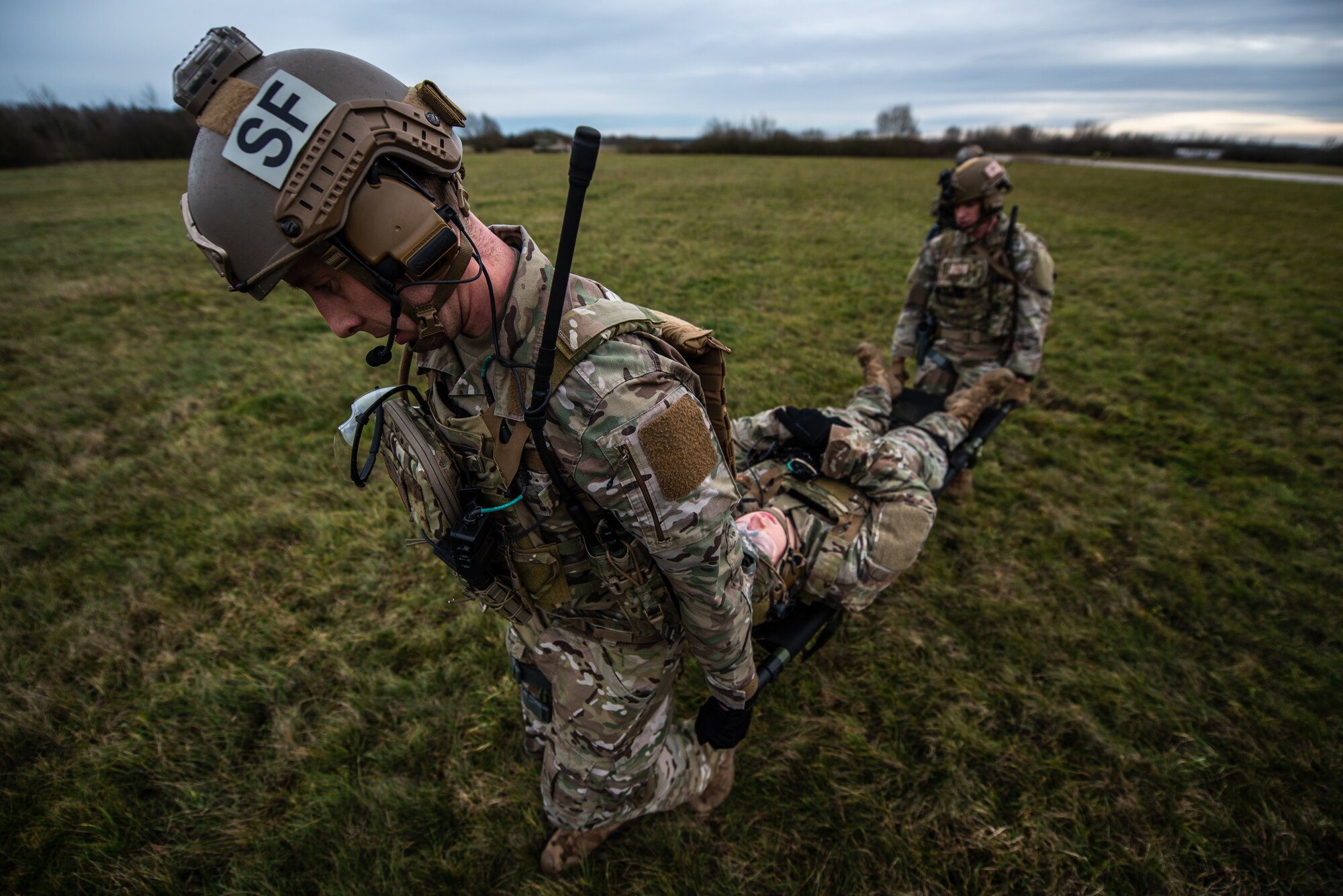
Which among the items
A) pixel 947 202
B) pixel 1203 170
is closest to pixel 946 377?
pixel 947 202

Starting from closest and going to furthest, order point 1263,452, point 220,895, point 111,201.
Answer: point 220,895 → point 1263,452 → point 111,201

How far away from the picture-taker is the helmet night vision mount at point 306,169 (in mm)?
1121

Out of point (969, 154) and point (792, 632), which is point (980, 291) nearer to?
point (969, 154)

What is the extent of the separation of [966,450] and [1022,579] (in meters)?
0.92

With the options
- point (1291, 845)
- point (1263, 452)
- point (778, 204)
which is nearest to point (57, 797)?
point (1291, 845)

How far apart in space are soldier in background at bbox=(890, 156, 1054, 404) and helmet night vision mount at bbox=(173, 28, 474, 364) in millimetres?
3930

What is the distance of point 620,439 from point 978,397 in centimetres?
331

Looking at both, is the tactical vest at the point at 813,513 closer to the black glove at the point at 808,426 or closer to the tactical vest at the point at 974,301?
the black glove at the point at 808,426

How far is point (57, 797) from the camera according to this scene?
2410 millimetres

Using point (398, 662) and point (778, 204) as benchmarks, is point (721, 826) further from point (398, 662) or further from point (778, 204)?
point (778, 204)

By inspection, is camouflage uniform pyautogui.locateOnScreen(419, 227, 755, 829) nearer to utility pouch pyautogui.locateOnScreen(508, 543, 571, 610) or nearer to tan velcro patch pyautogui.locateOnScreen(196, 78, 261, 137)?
utility pouch pyautogui.locateOnScreen(508, 543, 571, 610)

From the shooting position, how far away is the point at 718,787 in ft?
8.18

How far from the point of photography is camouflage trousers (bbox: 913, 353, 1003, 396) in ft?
14.1

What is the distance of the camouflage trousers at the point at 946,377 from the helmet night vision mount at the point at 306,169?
4.01 metres
